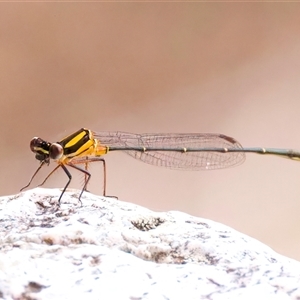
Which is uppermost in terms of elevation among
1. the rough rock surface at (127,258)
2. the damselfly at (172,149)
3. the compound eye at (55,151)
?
the damselfly at (172,149)

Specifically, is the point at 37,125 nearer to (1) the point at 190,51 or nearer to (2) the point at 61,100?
(2) the point at 61,100

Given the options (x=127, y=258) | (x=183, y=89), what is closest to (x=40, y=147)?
(x=127, y=258)

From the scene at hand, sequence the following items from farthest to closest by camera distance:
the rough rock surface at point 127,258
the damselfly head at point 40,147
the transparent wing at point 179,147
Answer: the transparent wing at point 179,147 → the damselfly head at point 40,147 → the rough rock surface at point 127,258

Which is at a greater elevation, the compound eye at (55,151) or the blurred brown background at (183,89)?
the blurred brown background at (183,89)

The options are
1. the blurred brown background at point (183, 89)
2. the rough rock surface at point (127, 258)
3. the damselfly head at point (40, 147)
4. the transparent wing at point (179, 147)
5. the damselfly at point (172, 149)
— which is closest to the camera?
the rough rock surface at point (127, 258)

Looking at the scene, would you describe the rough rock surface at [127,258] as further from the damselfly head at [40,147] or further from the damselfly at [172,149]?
the damselfly at [172,149]

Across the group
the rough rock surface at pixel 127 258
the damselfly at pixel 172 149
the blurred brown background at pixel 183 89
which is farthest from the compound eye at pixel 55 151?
the blurred brown background at pixel 183 89

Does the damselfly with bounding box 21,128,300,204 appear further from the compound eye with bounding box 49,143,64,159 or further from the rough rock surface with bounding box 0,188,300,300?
the rough rock surface with bounding box 0,188,300,300

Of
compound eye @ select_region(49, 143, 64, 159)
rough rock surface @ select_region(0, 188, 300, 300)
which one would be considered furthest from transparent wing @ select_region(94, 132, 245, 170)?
rough rock surface @ select_region(0, 188, 300, 300)
